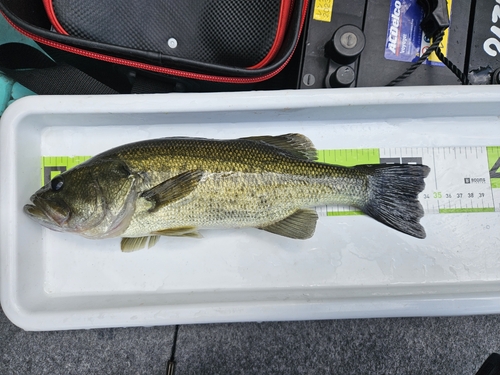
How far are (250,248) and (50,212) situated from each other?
2.28 feet

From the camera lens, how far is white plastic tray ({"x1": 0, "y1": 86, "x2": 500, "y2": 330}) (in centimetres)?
128

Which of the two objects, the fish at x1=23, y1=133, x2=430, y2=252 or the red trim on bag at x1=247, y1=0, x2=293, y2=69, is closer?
the fish at x1=23, y1=133, x2=430, y2=252

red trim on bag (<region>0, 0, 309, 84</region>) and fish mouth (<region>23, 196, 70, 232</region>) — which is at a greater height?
red trim on bag (<region>0, 0, 309, 84</region>)

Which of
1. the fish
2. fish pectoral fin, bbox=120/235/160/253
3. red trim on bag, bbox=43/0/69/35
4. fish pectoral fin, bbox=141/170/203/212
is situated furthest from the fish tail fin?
red trim on bag, bbox=43/0/69/35

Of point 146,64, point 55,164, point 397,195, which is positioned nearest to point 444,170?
point 397,195

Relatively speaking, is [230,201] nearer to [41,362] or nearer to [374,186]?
[374,186]

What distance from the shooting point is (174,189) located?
44.9 inches

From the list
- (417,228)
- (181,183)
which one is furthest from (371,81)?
(181,183)

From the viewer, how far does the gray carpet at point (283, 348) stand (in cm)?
154

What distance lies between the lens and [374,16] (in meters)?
1.37

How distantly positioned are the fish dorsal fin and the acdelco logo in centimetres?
50

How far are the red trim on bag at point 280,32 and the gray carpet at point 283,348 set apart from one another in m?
1.04

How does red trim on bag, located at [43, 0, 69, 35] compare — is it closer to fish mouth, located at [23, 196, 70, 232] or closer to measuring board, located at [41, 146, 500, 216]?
measuring board, located at [41, 146, 500, 216]

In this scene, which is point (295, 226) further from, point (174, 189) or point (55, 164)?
point (55, 164)
